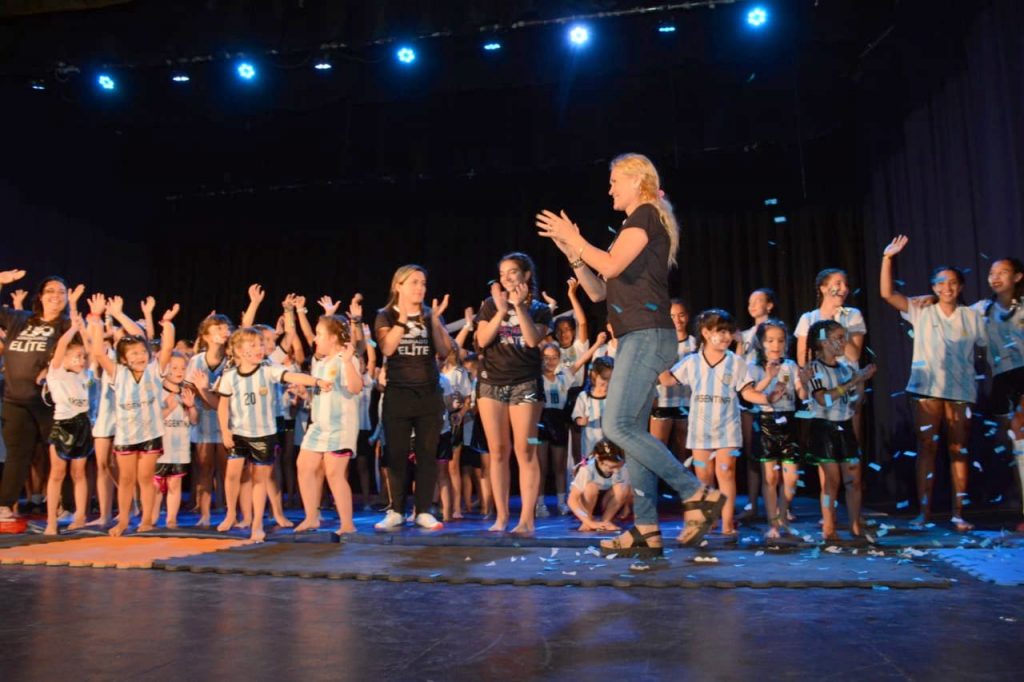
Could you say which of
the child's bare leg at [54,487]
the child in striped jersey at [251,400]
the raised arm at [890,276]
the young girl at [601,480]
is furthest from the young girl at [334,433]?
the raised arm at [890,276]

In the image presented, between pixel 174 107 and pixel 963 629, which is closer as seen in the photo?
pixel 963 629

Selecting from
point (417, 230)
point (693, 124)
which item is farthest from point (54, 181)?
point (693, 124)

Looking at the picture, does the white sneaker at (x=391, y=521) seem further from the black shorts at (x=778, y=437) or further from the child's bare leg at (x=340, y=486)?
the black shorts at (x=778, y=437)

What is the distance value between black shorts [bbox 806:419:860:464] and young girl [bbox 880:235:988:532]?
1.33 m

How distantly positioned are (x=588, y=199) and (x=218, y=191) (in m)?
4.51

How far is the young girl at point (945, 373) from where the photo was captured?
19.9ft

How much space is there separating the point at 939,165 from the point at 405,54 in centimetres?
490

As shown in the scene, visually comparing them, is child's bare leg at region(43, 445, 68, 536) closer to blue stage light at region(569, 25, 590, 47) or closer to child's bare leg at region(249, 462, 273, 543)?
child's bare leg at region(249, 462, 273, 543)

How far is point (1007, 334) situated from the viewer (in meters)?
5.89

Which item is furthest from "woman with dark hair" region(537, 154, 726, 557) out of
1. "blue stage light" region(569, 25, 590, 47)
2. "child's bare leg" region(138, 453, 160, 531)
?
"blue stage light" region(569, 25, 590, 47)

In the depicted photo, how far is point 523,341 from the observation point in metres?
5.48

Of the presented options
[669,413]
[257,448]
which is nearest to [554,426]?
[669,413]

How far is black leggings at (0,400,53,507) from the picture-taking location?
6.29m

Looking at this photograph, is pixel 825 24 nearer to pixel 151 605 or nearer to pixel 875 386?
pixel 875 386
